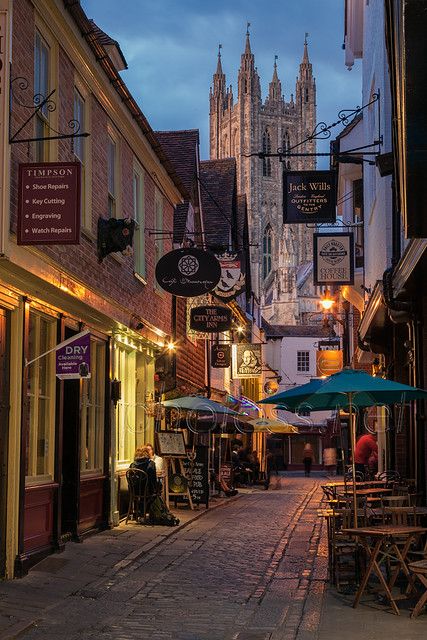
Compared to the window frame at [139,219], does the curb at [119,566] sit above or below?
below

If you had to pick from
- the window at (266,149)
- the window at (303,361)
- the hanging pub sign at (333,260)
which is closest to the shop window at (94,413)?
the hanging pub sign at (333,260)

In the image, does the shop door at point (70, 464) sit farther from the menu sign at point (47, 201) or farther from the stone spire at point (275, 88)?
the stone spire at point (275, 88)

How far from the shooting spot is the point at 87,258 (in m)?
14.0

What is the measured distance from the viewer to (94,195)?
→ 47.4ft

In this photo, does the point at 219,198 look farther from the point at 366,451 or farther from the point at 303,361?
the point at 303,361

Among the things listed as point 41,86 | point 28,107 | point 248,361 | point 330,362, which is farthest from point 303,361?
point 28,107

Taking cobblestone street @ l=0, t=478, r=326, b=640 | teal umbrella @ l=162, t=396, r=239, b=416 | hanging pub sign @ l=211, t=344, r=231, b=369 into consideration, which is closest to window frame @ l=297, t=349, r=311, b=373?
hanging pub sign @ l=211, t=344, r=231, b=369

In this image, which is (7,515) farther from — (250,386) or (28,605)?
(250,386)

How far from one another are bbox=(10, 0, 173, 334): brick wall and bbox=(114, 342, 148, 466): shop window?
801 millimetres

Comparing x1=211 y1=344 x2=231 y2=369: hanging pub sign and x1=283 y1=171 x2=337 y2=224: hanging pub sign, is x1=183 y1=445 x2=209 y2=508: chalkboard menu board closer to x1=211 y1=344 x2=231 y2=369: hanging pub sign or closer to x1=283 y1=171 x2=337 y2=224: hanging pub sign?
x1=283 y1=171 x2=337 y2=224: hanging pub sign

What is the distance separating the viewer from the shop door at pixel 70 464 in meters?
13.4

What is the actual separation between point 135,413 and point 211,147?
407 ft

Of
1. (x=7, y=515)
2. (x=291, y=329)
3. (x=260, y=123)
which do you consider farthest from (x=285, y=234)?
(x=7, y=515)

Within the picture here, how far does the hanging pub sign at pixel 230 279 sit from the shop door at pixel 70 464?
13.2 metres
